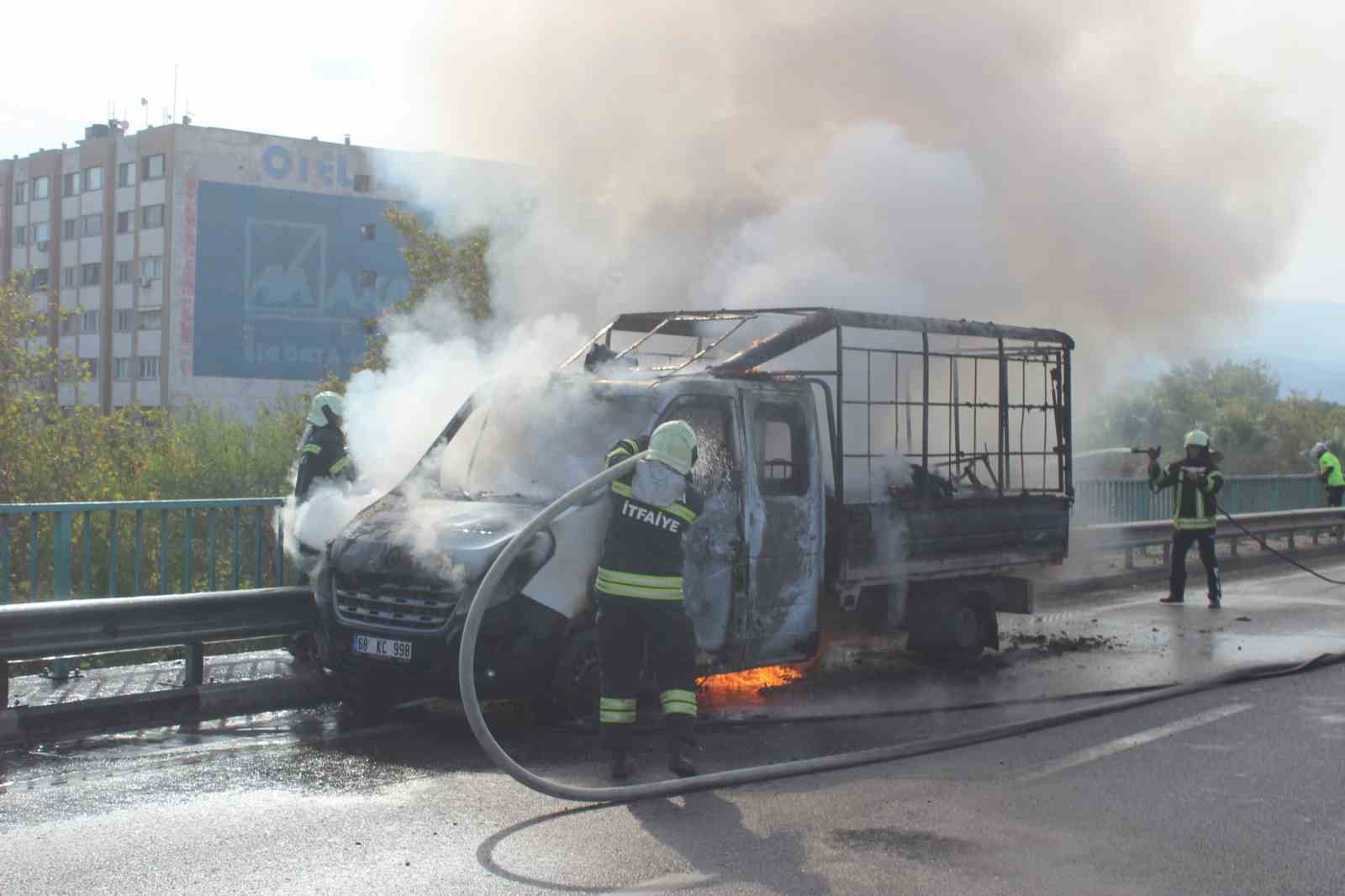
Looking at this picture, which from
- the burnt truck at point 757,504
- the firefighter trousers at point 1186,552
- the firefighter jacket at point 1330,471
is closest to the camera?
the burnt truck at point 757,504

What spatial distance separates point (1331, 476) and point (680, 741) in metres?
19.0

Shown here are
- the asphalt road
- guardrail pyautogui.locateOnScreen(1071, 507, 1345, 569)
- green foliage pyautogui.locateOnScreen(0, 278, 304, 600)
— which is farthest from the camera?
guardrail pyautogui.locateOnScreen(1071, 507, 1345, 569)

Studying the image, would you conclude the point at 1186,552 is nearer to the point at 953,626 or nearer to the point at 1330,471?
the point at 953,626

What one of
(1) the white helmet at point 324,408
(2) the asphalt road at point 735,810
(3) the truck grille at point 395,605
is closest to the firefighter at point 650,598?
(2) the asphalt road at point 735,810

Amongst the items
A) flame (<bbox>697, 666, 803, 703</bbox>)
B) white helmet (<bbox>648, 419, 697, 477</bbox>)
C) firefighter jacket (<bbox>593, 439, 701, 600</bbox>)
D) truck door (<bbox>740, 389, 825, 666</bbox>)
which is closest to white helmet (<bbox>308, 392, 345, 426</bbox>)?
truck door (<bbox>740, 389, 825, 666</bbox>)

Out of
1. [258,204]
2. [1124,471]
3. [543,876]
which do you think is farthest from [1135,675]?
[258,204]

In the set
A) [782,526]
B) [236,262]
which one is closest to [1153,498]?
[782,526]

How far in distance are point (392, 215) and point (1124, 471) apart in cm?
2008

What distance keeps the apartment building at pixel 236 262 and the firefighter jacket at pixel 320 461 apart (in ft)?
177

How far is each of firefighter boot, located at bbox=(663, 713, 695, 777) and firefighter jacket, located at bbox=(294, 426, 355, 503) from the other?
11.5ft

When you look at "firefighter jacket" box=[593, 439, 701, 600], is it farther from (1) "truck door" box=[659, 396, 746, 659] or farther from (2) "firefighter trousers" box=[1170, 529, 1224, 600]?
(2) "firefighter trousers" box=[1170, 529, 1224, 600]

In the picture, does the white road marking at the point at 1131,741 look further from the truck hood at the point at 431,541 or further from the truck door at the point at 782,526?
the truck hood at the point at 431,541

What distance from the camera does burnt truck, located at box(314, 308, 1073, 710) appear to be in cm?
741

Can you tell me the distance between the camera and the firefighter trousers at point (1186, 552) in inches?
572
